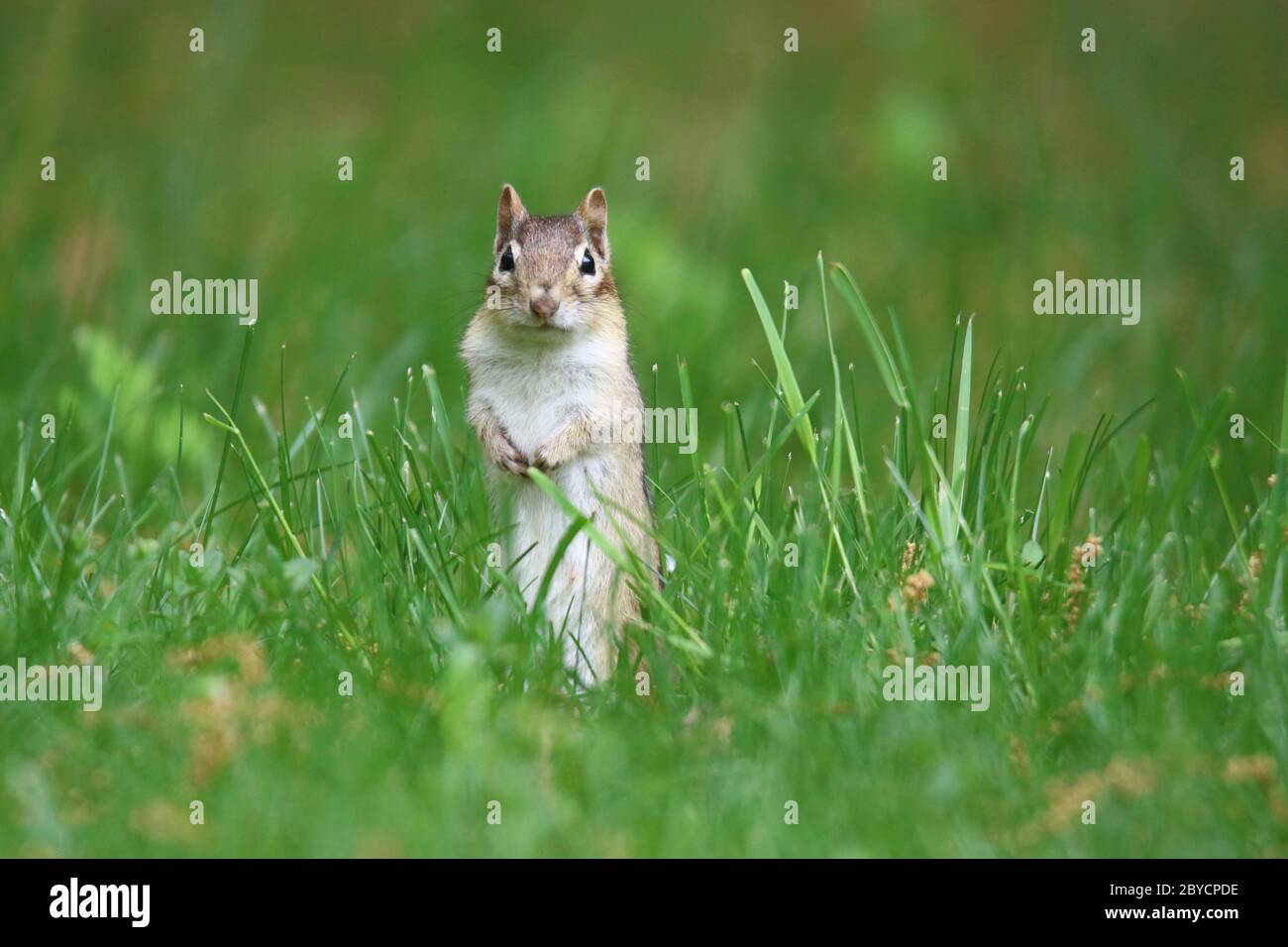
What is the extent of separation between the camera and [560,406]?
5.37 m

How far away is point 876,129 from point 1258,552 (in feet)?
22.0

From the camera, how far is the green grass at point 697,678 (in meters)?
3.81

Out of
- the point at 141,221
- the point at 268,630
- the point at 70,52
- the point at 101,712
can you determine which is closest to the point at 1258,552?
the point at 268,630

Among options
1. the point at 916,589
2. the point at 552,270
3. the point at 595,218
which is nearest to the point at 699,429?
the point at 595,218

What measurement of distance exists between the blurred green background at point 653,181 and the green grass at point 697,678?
2146 mm

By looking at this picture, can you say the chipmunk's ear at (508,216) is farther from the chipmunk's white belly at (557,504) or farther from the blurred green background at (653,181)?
the blurred green background at (653,181)

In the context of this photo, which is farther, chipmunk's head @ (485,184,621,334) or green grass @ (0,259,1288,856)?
chipmunk's head @ (485,184,621,334)

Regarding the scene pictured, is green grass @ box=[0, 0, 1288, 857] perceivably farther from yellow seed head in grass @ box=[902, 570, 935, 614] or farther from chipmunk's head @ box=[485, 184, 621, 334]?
chipmunk's head @ box=[485, 184, 621, 334]

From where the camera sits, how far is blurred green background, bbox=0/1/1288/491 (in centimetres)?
845

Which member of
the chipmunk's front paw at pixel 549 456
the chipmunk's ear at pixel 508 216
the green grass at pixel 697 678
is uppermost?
the chipmunk's ear at pixel 508 216

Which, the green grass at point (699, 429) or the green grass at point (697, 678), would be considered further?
the green grass at point (699, 429)

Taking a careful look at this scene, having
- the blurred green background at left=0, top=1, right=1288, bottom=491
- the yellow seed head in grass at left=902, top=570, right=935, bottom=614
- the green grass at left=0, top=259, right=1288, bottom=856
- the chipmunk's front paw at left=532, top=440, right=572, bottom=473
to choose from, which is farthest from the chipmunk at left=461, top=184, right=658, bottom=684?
the blurred green background at left=0, top=1, right=1288, bottom=491

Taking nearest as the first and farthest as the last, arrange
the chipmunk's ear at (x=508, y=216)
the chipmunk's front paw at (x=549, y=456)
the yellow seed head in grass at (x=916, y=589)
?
the yellow seed head in grass at (x=916, y=589)
the chipmunk's front paw at (x=549, y=456)
the chipmunk's ear at (x=508, y=216)

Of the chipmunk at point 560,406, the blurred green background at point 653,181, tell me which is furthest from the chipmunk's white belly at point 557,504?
the blurred green background at point 653,181
